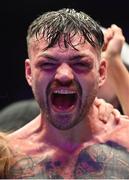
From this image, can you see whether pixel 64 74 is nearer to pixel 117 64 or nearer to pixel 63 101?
pixel 63 101

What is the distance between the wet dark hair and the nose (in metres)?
0.06

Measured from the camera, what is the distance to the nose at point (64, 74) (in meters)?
1.50

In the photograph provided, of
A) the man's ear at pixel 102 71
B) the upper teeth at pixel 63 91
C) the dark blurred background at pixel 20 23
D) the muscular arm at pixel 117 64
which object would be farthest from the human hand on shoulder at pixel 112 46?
the dark blurred background at pixel 20 23

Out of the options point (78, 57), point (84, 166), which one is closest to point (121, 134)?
point (84, 166)

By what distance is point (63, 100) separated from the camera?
1604 millimetres

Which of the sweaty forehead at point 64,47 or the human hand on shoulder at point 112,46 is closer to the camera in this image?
the sweaty forehead at point 64,47

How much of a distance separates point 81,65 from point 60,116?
0.46ft

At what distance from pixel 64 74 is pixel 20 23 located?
53.2 inches

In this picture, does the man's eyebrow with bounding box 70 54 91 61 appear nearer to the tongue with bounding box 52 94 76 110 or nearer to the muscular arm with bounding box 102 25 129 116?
the tongue with bounding box 52 94 76 110

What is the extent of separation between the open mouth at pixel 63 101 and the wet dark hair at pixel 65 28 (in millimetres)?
139

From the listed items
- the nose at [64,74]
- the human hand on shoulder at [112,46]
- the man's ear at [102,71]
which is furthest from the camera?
the human hand on shoulder at [112,46]

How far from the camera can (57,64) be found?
153 centimetres

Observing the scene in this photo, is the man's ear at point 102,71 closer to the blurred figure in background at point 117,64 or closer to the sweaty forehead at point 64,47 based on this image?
the sweaty forehead at point 64,47

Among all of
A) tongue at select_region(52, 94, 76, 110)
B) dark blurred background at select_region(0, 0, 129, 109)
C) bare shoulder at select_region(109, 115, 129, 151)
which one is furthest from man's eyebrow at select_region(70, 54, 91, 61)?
dark blurred background at select_region(0, 0, 129, 109)
